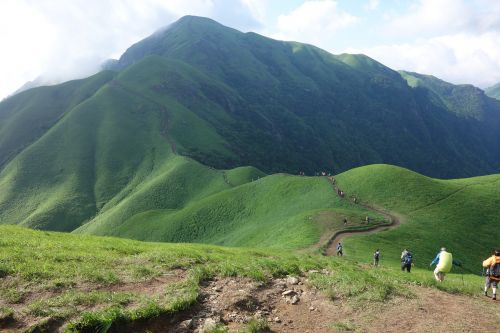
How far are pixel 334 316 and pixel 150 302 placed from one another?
7.73 metres

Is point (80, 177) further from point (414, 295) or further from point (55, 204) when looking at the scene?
point (414, 295)

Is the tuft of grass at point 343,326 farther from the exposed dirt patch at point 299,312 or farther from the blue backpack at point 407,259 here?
the blue backpack at point 407,259

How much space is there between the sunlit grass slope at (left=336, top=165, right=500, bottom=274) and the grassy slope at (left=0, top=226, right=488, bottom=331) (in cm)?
2669

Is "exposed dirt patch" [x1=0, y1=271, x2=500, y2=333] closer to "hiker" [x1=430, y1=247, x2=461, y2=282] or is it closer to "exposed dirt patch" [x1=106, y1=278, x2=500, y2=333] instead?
"exposed dirt patch" [x1=106, y1=278, x2=500, y2=333]

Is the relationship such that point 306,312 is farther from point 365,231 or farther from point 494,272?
point 365,231

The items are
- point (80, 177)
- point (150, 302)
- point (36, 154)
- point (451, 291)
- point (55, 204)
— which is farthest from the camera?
point (36, 154)

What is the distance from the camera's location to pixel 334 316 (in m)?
16.7

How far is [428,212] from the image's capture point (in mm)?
65562

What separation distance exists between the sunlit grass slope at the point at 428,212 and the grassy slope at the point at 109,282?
2669cm

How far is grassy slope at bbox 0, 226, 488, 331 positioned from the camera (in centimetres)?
1469

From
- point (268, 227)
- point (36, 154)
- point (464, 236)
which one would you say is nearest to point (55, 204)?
point (36, 154)

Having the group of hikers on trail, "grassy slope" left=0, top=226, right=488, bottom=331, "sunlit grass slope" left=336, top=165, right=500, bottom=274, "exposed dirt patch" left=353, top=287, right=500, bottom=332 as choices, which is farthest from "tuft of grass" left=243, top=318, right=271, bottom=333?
"sunlit grass slope" left=336, top=165, right=500, bottom=274

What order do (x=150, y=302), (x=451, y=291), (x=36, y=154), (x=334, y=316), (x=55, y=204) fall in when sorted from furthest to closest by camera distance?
1. (x=36, y=154)
2. (x=55, y=204)
3. (x=451, y=291)
4. (x=334, y=316)
5. (x=150, y=302)

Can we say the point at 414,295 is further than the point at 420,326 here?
Yes
